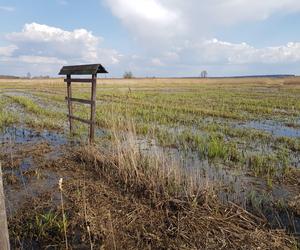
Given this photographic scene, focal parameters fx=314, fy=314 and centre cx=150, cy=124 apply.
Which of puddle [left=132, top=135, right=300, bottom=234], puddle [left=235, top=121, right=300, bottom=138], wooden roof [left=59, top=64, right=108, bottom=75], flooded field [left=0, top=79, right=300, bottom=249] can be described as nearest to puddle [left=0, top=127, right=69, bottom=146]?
flooded field [left=0, top=79, right=300, bottom=249]

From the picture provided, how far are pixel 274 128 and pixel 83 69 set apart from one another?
869cm

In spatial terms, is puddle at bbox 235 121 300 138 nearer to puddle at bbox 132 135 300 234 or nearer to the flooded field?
the flooded field

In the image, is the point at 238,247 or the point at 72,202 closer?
the point at 238,247

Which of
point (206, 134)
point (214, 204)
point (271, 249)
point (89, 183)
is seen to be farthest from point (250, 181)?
point (206, 134)

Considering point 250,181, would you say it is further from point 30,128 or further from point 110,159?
point 30,128

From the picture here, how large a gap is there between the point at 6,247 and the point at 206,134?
974 centimetres

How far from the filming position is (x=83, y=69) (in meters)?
10.1

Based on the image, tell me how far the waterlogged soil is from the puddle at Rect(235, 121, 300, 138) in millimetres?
5504

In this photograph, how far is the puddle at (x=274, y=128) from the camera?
498 inches

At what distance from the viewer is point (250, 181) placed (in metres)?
6.84

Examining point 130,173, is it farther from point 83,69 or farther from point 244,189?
point 83,69

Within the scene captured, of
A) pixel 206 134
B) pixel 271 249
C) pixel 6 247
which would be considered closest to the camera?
pixel 6 247

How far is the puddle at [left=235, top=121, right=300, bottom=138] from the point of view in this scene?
41.5 feet

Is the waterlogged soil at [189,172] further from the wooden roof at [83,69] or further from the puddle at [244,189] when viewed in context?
the wooden roof at [83,69]
